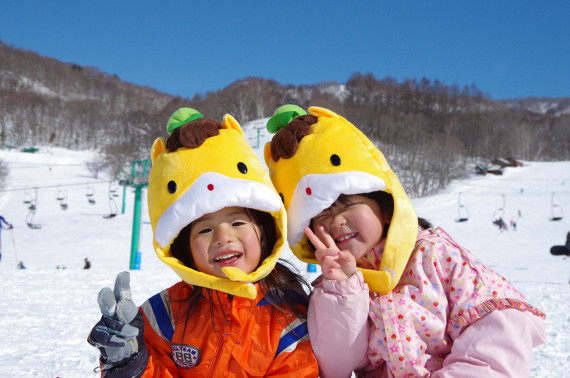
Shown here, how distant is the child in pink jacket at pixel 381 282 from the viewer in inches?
58.7

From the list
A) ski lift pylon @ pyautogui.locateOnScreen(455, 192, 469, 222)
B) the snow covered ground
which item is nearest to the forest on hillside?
the snow covered ground

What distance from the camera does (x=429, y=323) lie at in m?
1.57

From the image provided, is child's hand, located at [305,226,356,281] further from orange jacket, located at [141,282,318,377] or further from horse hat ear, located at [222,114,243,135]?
horse hat ear, located at [222,114,243,135]

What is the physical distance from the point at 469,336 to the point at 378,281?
334 mm

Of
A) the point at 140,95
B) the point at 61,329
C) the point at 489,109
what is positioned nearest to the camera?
the point at 61,329

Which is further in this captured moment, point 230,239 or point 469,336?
point 230,239

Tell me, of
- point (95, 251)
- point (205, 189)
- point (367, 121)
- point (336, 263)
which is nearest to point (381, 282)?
point (336, 263)

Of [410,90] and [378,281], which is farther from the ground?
[410,90]

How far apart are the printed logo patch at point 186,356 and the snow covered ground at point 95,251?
1.87 metres

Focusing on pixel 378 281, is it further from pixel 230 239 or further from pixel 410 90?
pixel 410 90

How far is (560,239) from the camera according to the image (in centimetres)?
1991

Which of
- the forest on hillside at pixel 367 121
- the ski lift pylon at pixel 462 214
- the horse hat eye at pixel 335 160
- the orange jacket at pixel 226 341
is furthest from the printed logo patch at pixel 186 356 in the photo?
the forest on hillside at pixel 367 121

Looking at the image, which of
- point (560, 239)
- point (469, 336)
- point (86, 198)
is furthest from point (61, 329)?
point (86, 198)

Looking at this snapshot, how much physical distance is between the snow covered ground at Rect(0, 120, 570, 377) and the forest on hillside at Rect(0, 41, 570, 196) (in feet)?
28.0
